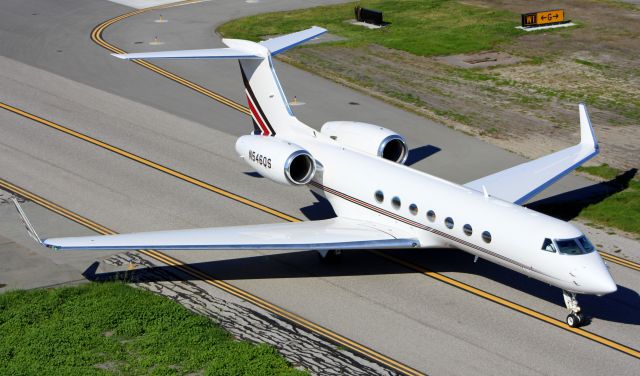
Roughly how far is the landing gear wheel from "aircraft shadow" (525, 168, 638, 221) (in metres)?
7.45

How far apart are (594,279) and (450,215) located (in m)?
4.18

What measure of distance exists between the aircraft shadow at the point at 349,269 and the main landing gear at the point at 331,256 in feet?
0.44

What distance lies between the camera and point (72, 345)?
21.5 metres

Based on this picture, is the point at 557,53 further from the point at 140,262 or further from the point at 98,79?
the point at 140,262

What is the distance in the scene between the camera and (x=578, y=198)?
1230 inches

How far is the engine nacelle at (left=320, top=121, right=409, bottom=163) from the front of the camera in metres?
28.2

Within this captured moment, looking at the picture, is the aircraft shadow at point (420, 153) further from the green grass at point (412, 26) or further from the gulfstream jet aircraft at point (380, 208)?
the green grass at point (412, 26)

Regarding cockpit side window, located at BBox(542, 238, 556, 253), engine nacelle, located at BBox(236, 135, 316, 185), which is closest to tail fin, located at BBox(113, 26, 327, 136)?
engine nacelle, located at BBox(236, 135, 316, 185)

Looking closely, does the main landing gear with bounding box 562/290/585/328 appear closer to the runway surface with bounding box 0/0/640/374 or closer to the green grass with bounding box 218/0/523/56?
the runway surface with bounding box 0/0/640/374

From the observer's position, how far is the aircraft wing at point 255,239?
77.8 ft

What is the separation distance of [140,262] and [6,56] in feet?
80.1

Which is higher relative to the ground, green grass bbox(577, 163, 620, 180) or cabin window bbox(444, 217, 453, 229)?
cabin window bbox(444, 217, 453, 229)

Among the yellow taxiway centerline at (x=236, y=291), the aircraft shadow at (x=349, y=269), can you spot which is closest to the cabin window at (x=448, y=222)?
the aircraft shadow at (x=349, y=269)

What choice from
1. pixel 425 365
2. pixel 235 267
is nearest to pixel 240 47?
pixel 235 267
